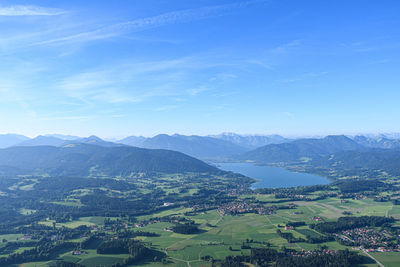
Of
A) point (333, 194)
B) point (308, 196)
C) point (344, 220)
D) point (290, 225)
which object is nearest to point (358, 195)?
point (333, 194)

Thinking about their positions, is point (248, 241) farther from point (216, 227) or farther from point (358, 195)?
point (358, 195)

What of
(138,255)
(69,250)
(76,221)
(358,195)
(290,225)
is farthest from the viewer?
(358,195)

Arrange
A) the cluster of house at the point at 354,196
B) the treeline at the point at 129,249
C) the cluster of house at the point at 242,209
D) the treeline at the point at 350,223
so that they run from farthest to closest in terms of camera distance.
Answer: the cluster of house at the point at 354,196, the cluster of house at the point at 242,209, the treeline at the point at 350,223, the treeline at the point at 129,249

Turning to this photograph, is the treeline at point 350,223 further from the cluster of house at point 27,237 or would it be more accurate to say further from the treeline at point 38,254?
the cluster of house at point 27,237

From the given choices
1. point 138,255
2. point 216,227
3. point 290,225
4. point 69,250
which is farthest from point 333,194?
point 69,250

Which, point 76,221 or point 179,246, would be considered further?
point 76,221

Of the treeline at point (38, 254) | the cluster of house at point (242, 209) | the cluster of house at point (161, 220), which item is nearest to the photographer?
the treeline at point (38, 254)

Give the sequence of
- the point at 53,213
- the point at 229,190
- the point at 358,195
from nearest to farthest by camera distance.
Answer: the point at 53,213, the point at 358,195, the point at 229,190

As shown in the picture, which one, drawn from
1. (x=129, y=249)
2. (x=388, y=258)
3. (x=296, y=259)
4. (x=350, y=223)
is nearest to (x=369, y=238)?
(x=350, y=223)

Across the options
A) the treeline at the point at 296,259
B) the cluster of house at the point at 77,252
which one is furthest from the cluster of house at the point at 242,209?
the cluster of house at the point at 77,252
